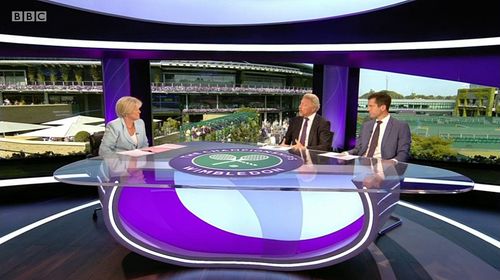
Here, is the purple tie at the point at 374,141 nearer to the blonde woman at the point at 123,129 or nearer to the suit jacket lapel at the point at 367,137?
the suit jacket lapel at the point at 367,137

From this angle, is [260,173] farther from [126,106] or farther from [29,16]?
[29,16]

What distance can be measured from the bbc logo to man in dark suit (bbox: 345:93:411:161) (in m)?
4.28

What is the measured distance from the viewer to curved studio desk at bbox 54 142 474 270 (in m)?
2.18

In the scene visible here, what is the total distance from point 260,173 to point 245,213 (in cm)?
52

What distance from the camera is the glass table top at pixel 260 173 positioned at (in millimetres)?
1787

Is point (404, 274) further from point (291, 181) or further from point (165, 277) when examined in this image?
point (165, 277)

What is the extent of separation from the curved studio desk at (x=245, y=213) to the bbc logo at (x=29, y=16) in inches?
113

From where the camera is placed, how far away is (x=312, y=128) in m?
3.16

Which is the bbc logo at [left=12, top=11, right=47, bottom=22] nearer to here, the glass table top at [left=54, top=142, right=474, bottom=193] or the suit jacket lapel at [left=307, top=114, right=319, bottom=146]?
the glass table top at [left=54, top=142, right=474, bottom=193]

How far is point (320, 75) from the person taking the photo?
5.95 meters

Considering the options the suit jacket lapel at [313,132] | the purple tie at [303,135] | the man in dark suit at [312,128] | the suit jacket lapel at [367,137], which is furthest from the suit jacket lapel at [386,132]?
the purple tie at [303,135]

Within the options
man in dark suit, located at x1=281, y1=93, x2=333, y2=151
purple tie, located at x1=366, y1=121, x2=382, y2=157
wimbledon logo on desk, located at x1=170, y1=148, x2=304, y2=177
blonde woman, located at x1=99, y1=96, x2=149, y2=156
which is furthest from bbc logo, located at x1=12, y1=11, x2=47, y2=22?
purple tie, located at x1=366, y1=121, x2=382, y2=157

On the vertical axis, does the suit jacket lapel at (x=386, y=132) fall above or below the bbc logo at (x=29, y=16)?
below

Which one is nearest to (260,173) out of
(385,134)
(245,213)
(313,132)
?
(245,213)
